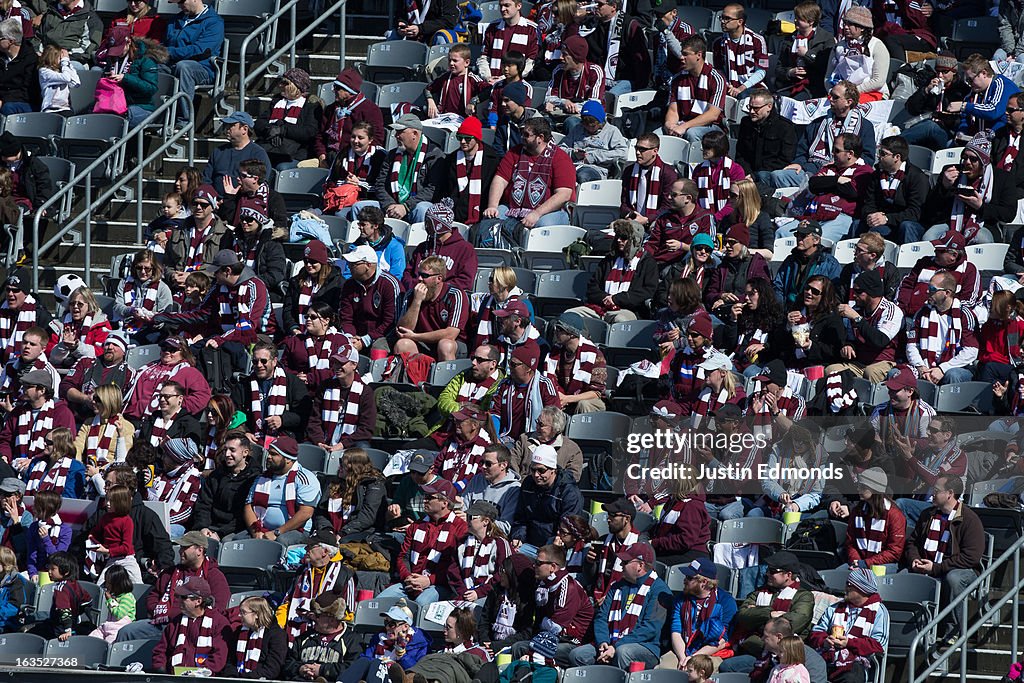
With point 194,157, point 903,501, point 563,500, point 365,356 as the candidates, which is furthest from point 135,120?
point 903,501

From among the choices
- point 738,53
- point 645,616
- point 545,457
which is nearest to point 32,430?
point 545,457

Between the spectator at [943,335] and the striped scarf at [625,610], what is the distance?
8.76 feet

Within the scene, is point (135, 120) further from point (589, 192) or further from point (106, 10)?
point (589, 192)

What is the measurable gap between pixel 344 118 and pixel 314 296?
2.07 m

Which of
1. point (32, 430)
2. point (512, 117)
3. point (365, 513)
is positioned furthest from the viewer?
point (512, 117)

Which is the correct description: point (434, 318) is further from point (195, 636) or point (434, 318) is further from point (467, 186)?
point (195, 636)

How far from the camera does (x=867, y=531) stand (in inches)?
542

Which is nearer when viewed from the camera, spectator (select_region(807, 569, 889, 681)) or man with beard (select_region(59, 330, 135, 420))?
spectator (select_region(807, 569, 889, 681))

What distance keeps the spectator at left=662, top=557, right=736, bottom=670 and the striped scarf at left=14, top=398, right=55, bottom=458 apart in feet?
16.1

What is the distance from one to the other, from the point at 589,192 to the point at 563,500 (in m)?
3.49

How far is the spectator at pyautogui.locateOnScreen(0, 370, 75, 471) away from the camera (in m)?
15.3

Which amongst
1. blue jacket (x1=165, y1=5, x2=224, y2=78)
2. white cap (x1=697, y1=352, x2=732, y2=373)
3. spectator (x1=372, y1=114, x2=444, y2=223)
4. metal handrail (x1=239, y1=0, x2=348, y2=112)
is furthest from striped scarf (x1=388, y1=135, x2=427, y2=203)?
white cap (x1=697, y1=352, x2=732, y2=373)

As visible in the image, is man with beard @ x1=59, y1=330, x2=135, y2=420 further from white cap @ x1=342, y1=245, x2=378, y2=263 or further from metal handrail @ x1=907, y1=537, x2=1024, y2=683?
metal handrail @ x1=907, y1=537, x2=1024, y2=683

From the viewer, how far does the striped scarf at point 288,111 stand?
17.8 metres
